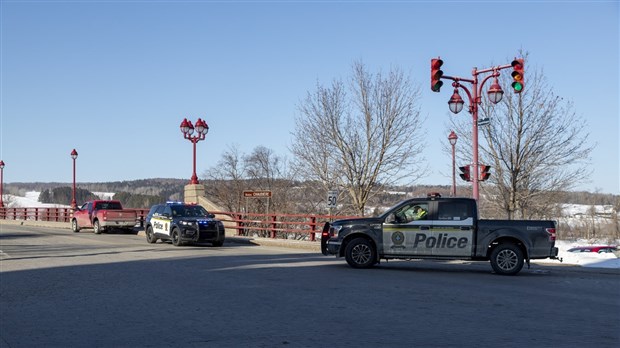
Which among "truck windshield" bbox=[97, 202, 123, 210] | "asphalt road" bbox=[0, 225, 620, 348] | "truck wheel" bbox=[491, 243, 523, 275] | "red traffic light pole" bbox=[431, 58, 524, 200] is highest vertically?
"red traffic light pole" bbox=[431, 58, 524, 200]

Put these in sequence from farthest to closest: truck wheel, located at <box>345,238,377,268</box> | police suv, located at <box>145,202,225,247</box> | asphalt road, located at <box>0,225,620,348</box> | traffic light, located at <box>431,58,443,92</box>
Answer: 1. police suv, located at <box>145,202,225,247</box>
2. traffic light, located at <box>431,58,443,92</box>
3. truck wheel, located at <box>345,238,377,268</box>
4. asphalt road, located at <box>0,225,620,348</box>

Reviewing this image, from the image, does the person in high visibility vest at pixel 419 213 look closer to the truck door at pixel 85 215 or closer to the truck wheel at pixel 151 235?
the truck wheel at pixel 151 235

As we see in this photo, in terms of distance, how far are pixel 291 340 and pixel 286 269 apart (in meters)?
8.09

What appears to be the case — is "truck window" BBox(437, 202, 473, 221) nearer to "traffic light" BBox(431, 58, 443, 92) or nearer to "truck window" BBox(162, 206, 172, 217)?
"traffic light" BBox(431, 58, 443, 92)

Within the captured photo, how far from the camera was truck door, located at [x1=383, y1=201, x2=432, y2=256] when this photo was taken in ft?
50.2

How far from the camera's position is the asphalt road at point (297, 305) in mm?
7613

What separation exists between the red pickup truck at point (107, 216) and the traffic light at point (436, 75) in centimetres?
1969

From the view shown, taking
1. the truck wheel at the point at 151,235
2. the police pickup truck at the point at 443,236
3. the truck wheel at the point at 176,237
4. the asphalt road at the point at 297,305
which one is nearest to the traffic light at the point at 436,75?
the police pickup truck at the point at 443,236

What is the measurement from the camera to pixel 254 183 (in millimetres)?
74000

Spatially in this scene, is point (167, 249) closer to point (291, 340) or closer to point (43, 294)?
point (43, 294)

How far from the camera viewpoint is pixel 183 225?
2327cm

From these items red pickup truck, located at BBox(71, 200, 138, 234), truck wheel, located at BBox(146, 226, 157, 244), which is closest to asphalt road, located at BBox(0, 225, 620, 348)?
truck wheel, located at BBox(146, 226, 157, 244)

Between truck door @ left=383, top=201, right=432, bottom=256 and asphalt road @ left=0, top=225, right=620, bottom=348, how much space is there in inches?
23.9

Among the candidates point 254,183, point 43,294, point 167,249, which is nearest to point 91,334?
point 43,294
